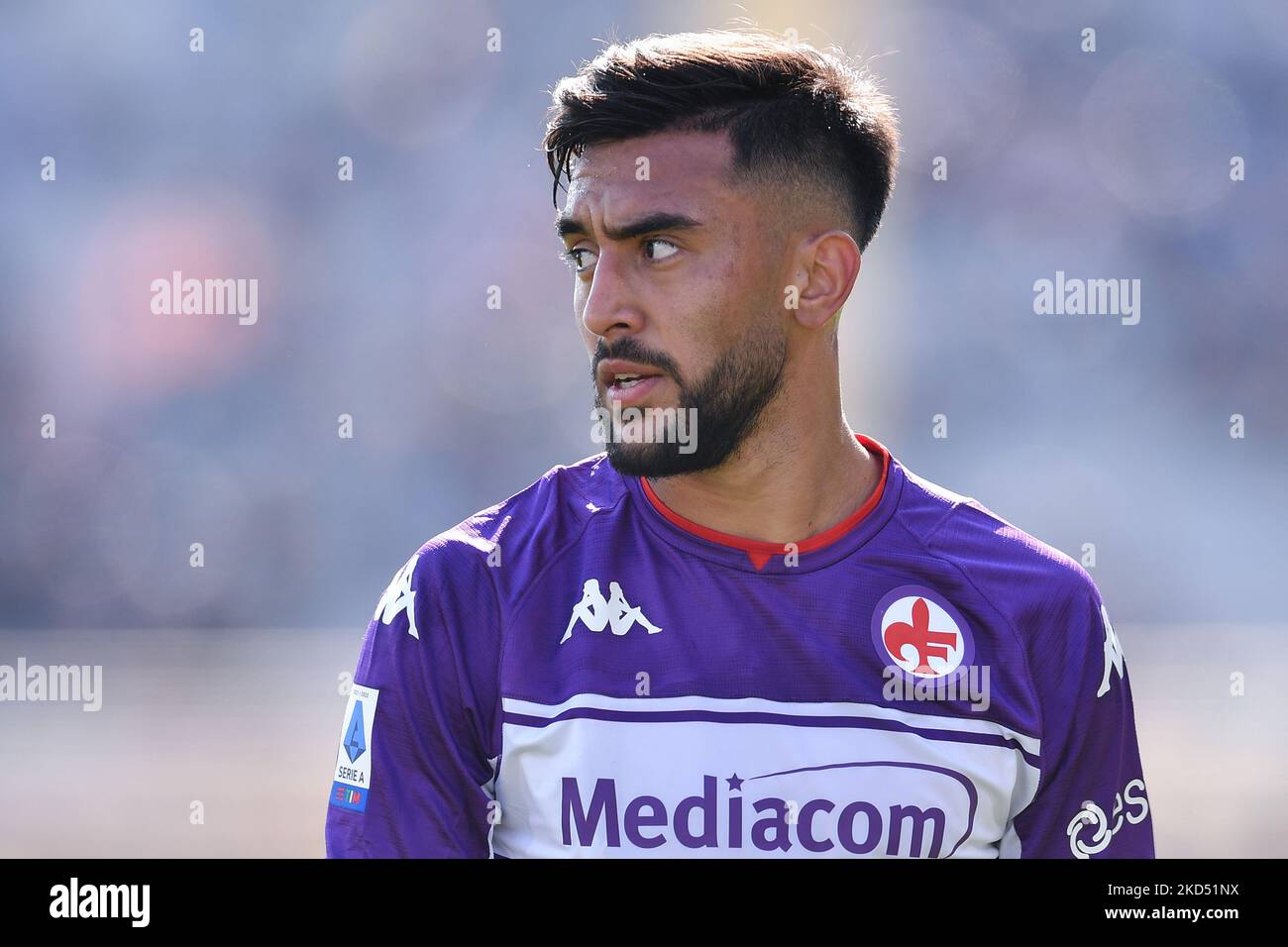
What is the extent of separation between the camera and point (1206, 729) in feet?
30.2

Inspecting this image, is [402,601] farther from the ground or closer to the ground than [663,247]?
closer to the ground

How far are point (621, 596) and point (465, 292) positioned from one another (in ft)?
36.1

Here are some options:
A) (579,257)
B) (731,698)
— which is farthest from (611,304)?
(731,698)

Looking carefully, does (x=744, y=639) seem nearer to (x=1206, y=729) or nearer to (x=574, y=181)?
(x=574, y=181)

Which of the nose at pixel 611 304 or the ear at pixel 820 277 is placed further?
the ear at pixel 820 277

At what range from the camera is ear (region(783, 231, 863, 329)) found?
2.40 m

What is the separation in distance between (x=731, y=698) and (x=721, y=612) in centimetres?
15

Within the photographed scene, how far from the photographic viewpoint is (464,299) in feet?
42.3

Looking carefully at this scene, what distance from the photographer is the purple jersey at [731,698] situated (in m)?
2.12

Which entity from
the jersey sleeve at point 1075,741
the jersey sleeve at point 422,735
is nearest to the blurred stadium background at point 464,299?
the jersey sleeve at point 422,735

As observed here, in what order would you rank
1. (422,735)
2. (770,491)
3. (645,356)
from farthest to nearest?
(770,491) < (645,356) < (422,735)

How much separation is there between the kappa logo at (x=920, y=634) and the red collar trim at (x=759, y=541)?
5.8 inches

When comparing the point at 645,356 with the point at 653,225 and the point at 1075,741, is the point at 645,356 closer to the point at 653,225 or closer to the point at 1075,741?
the point at 653,225

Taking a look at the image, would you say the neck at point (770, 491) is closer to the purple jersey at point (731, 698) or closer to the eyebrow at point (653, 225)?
the purple jersey at point (731, 698)
